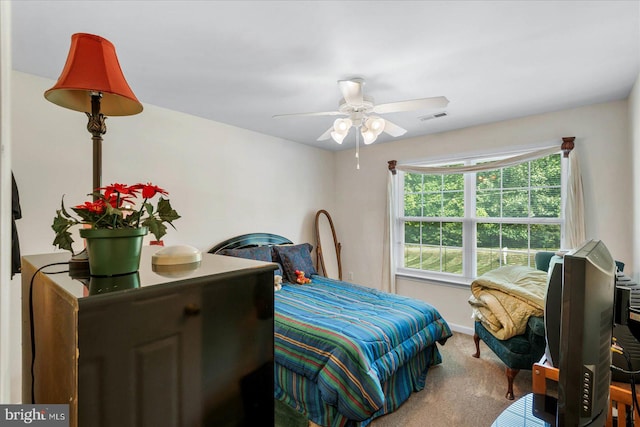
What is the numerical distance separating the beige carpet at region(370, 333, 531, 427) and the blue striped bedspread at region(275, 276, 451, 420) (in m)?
0.33

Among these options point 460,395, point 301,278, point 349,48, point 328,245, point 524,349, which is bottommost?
point 460,395

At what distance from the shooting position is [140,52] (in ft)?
6.37

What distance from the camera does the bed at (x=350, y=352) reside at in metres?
1.92

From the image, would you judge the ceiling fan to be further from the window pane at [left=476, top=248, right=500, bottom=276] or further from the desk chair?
the window pane at [left=476, top=248, right=500, bottom=276]

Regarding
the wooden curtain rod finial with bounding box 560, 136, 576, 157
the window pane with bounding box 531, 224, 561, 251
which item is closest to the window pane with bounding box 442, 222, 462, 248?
the window pane with bounding box 531, 224, 561, 251

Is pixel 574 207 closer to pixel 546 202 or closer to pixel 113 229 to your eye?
pixel 546 202

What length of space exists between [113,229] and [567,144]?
145 inches

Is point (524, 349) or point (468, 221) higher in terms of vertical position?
point (468, 221)

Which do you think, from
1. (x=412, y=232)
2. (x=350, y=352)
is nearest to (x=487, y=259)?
(x=412, y=232)

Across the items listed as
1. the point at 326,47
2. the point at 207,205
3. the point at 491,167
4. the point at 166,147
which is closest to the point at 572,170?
the point at 491,167

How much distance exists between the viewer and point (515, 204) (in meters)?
3.39

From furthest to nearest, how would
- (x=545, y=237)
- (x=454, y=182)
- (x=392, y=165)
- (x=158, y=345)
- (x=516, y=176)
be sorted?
1. (x=392, y=165)
2. (x=454, y=182)
3. (x=516, y=176)
4. (x=545, y=237)
5. (x=158, y=345)

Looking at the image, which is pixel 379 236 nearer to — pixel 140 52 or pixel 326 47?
pixel 326 47

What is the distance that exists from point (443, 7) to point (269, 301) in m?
1.64
